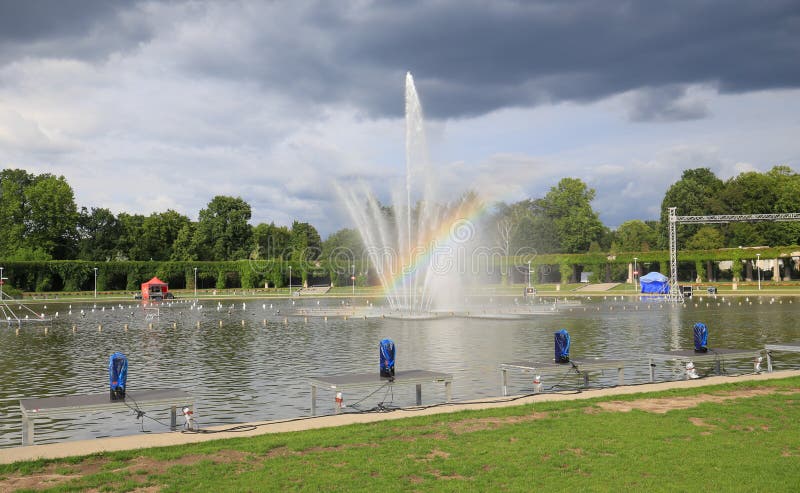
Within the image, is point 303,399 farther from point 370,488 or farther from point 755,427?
point 755,427

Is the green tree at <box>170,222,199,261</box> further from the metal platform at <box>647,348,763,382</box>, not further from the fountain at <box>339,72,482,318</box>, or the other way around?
the metal platform at <box>647,348,763,382</box>

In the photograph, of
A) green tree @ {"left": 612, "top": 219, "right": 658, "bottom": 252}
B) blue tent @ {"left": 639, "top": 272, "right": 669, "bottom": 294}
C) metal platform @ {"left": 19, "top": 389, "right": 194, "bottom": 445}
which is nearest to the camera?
metal platform @ {"left": 19, "top": 389, "right": 194, "bottom": 445}

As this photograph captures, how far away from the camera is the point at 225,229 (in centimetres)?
13950

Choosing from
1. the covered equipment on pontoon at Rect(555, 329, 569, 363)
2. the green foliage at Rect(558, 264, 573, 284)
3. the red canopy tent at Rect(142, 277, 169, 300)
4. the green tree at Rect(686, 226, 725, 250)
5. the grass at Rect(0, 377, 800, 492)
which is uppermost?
the green tree at Rect(686, 226, 725, 250)

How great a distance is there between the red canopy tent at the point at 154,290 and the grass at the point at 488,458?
9040 cm

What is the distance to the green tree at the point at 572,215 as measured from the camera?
13925 centimetres

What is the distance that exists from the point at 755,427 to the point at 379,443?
23.5 ft

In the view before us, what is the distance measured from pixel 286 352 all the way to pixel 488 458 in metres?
21.0

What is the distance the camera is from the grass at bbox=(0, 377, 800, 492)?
970 centimetres

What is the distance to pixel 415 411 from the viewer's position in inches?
593

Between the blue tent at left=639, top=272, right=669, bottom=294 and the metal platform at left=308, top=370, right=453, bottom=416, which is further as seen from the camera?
the blue tent at left=639, top=272, right=669, bottom=294

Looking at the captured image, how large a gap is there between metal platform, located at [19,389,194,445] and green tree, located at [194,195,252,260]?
409ft

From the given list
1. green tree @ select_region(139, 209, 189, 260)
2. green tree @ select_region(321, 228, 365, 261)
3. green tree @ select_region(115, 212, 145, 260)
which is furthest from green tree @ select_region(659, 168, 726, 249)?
green tree @ select_region(115, 212, 145, 260)

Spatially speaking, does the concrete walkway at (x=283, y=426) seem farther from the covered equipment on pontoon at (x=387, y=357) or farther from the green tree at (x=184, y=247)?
the green tree at (x=184, y=247)
